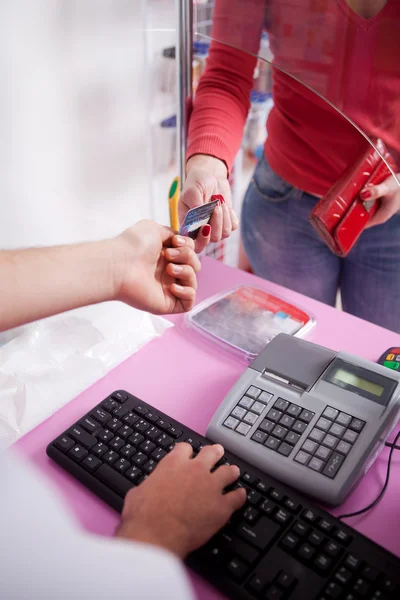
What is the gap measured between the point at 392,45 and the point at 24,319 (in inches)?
17.8

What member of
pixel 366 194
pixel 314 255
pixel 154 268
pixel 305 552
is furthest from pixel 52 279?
pixel 314 255

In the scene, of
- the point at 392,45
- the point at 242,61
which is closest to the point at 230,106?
the point at 242,61

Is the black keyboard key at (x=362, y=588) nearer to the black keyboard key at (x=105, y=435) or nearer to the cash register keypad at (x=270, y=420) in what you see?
the cash register keypad at (x=270, y=420)

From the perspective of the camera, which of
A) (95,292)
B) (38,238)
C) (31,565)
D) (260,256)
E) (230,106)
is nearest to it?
(31,565)

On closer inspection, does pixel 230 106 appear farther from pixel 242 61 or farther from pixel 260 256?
pixel 260 256

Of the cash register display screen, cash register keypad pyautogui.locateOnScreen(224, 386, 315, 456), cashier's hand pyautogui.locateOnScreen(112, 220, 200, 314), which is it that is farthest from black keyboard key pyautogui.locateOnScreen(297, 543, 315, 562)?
cashier's hand pyautogui.locateOnScreen(112, 220, 200, 314)

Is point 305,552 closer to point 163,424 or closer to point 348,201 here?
point 163,424

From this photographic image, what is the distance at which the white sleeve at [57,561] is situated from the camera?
0.31 metres

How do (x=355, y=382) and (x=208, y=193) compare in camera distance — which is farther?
(x=208, y=193)

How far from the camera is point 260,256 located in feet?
3.49

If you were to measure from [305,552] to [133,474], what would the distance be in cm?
19

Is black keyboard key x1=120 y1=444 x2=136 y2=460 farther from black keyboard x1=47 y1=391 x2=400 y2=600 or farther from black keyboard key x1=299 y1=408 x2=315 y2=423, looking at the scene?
black keyboard key x1=299 y1=408 x2=315 y2=423

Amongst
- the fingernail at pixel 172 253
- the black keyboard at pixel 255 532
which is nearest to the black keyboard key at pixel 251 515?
the black keyboard at pixel 255 532

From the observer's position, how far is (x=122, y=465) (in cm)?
52
